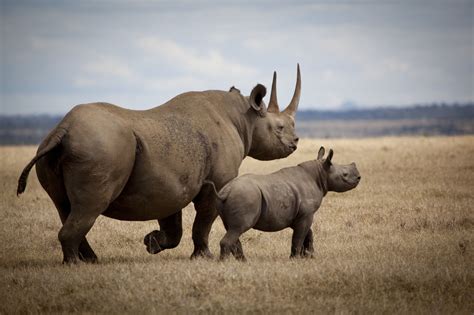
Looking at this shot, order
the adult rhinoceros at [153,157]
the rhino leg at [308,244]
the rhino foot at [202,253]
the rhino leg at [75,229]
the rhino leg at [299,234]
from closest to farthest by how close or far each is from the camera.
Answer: the adult rhinoceros at [153,157], the rhino leg at [75,229], the rhino leg at [299,234], the rhino leg at [308,244], the rhino foot at [202,253]

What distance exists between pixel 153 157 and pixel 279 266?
187 cm

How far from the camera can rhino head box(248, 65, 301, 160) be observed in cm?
1396

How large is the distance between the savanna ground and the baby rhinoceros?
320 mm

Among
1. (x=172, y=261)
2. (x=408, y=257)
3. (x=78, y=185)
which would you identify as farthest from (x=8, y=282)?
(x=408, y=257)

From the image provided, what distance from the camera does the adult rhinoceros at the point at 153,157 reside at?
454 inches

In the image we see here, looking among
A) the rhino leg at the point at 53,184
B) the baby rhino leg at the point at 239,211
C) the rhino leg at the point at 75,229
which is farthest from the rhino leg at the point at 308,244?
the rhino leg at the point at 53,184

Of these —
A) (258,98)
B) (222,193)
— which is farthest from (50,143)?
(258,98)

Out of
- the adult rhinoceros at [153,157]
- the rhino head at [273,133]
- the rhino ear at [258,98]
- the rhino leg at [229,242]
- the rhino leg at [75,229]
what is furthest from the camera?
the rhino head at [273,133]

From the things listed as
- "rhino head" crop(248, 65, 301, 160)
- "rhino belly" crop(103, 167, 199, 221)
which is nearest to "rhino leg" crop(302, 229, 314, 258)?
"rhino belly" crop(103, 167, 199, 221)

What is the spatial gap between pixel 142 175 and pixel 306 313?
3.06 m

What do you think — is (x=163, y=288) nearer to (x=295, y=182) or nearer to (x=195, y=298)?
(x=195, y=298)

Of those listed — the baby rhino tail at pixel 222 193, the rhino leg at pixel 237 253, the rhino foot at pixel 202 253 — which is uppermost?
the baby rhino tail at pixel 222 193

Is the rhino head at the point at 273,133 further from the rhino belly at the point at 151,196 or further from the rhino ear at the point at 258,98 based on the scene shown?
the rhino belly at the point at 151,196

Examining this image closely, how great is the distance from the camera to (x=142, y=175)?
12.0m
